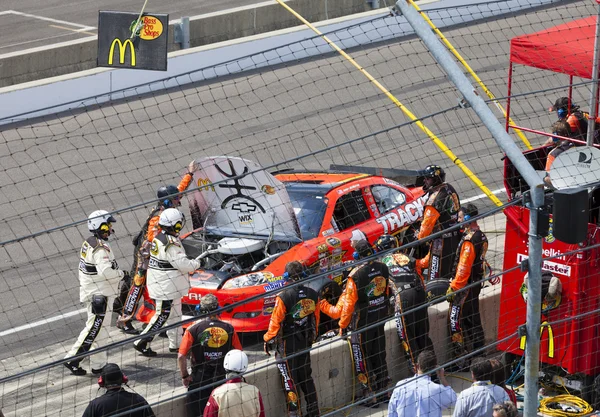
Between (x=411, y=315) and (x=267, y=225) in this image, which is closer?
(x=411, y=315)

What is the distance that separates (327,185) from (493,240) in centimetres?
251

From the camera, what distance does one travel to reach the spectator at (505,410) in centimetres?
853

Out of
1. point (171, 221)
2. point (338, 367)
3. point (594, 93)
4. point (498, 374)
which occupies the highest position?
point (594, 93)

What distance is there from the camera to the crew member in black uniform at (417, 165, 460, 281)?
42.0 ft

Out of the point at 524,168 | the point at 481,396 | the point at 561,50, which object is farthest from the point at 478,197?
the point at 524,168

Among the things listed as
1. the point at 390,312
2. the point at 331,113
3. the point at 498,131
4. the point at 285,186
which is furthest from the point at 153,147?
the point at 498,131

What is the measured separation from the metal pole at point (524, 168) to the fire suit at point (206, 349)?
343 cm

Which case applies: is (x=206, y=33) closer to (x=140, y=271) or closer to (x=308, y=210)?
(x=308, y=210)

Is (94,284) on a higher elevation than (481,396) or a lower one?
lower

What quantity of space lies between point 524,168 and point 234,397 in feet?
11.2

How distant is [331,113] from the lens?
20.2 metres

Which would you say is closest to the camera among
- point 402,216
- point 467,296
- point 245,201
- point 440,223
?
point 467,296

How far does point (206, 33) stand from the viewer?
2416cm

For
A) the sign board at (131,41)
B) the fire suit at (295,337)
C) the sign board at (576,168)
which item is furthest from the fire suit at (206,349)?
the sign board at (576,168)
